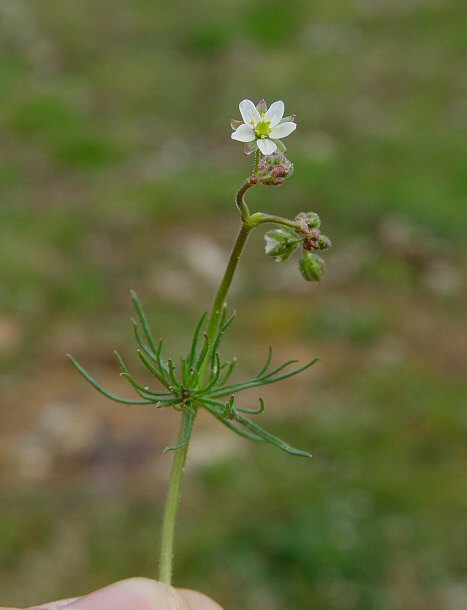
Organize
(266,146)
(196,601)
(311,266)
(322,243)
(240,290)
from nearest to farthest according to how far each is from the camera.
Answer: (266,146) → (322,243) → (311,266) → (196,601) → (240,290)

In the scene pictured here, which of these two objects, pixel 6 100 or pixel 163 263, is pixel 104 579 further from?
pixel 6 100

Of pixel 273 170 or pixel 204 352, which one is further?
pixel 204 352

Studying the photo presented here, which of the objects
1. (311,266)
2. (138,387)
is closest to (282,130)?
(311,266)

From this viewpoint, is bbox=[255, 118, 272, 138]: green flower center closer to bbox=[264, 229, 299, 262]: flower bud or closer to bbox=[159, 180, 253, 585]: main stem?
bbox=[159, 180, 253, 585]: main stem

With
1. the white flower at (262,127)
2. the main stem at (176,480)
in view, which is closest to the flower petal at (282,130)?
the white flower at (262,127)

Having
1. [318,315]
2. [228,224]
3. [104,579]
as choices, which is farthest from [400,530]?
[228,224]

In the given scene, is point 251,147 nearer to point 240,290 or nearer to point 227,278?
point 227,278

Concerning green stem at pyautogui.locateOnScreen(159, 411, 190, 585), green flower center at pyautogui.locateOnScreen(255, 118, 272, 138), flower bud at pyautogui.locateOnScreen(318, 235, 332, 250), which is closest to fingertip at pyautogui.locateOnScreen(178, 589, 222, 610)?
green stem at pyautogui.locateOnScreen(159, 411, 190, 585)
